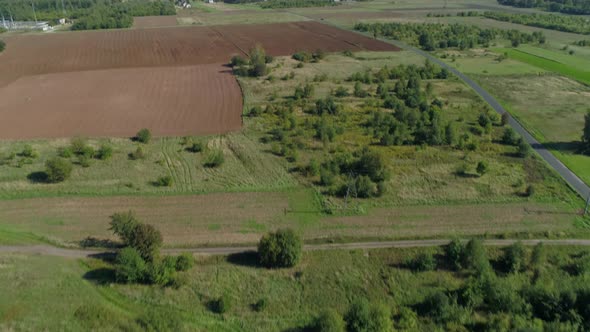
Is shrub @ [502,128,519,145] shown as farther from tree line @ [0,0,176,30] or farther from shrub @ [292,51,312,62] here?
tree line @ [0,0,176,30]

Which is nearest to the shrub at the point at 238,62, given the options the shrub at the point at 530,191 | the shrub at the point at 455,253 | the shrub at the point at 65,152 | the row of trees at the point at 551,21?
the shrub at the point at 65,152

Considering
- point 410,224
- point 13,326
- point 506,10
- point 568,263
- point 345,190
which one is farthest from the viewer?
point 506,10

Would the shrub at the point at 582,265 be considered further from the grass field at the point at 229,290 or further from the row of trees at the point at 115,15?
the row of trees at the point at 115,15

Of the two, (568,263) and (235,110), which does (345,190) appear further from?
(235,110)

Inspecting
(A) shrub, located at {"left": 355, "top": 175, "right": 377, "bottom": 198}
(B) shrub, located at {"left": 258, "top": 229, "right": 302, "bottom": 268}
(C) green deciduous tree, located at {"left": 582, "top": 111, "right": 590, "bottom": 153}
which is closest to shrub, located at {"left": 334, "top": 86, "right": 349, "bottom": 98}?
(A) shrub, located at {"left": 355, "top": 175, "right": 377, "bottom": 198}

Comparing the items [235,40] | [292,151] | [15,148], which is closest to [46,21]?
[235,40]

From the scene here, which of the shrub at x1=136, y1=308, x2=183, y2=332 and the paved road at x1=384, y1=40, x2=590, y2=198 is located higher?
the paved road at x1=384, y1=40, x2=590, y2=198
